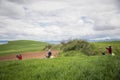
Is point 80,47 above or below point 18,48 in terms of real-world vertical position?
above

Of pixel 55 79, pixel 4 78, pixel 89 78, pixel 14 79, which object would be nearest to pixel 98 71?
pixel 89 78

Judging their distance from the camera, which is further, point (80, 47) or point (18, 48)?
point (18, 48)

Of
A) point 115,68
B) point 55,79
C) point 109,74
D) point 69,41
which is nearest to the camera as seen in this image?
point 55,79

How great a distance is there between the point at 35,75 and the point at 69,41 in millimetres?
27551

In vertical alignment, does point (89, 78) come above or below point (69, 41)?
below

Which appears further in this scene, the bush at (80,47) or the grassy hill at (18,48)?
the grassy hill at (18,48)

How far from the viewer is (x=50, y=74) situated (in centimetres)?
1275

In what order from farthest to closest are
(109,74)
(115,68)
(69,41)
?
1. (69,41)
2. (115,68)
3. (109,74)

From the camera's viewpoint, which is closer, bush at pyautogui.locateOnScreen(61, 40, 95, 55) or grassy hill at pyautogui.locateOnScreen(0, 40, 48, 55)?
bush at pyautogui.locateOnScreen(61, 40, 95, 55)

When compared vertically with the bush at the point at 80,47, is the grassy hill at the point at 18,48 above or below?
below

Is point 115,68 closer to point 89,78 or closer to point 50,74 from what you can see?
A: point 89,78

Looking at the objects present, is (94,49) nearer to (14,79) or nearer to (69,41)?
(69,41)

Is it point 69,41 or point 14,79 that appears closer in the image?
point 14,79

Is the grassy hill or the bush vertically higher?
the bush
